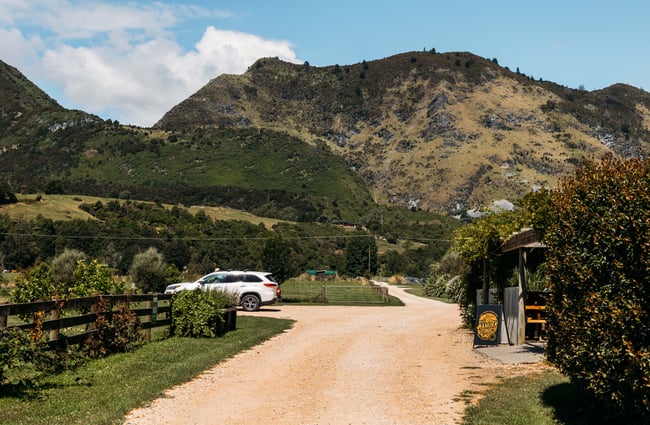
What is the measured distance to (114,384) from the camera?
10.7 m

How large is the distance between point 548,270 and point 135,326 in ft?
32.3

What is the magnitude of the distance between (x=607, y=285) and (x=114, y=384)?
7443 millimetres

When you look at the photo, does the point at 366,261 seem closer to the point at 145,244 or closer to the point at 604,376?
the point at 145,244

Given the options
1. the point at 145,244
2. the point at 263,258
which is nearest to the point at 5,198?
the point at 145,244

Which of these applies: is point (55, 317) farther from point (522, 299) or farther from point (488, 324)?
point (522, 299)

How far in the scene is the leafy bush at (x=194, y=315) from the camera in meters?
17.8

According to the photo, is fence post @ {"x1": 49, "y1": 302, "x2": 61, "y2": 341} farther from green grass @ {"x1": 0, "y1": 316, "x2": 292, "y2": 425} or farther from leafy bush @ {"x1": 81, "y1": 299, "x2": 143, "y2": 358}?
leafy bush @ {"x1": 81, "y1": 299, "x2": 143, "y2": 358}

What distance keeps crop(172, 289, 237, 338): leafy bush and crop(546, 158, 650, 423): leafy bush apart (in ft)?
36.4

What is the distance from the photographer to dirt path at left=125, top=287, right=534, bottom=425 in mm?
8945

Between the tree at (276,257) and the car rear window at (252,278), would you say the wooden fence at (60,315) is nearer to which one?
the car rear window at (252,278)

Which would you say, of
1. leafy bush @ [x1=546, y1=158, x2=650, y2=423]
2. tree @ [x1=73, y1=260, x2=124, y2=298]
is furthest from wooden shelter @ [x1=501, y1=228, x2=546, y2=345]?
tree @ [x1=73, y1=260, x2=124, y2=298]

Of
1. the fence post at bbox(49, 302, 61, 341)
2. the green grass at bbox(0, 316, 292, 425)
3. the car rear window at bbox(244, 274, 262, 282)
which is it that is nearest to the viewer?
the green grass at bbox(0, 316, 292, 425)

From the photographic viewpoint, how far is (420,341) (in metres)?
19.5

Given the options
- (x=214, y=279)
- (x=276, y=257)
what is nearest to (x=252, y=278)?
(x=214, y=279)
